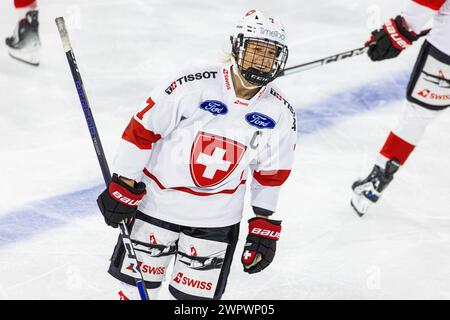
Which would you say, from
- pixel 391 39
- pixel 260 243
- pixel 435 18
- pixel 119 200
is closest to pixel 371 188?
pixel 391 39

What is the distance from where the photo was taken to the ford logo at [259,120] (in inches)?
91.8

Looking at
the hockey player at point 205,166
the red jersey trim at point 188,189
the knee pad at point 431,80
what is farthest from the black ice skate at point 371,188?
the red jersey trim at point 188,189

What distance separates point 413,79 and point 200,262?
167cm

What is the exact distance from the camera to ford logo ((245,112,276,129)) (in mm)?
2331

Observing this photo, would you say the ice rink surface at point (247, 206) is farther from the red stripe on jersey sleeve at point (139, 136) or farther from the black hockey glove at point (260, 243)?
the red stripe on jersey sleeve at point (139, 136)

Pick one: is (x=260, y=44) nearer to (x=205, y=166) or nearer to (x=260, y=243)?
(x=205, y=166)

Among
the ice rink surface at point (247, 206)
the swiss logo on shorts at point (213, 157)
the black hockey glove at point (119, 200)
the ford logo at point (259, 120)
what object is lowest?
the ice rink surface at point (247, 206)

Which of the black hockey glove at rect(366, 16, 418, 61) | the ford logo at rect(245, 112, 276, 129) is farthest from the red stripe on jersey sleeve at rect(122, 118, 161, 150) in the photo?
the black hockey glove at rect(366, 16, 418, 61)

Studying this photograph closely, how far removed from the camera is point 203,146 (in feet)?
7.61

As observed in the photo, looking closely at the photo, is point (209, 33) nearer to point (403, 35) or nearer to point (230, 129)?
point (403, 35)

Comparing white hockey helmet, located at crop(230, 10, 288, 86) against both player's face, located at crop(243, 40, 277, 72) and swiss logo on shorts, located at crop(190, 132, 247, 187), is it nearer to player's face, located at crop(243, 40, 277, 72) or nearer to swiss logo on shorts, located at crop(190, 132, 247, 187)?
player's face, located at crop(243, 40, 277, 72)
